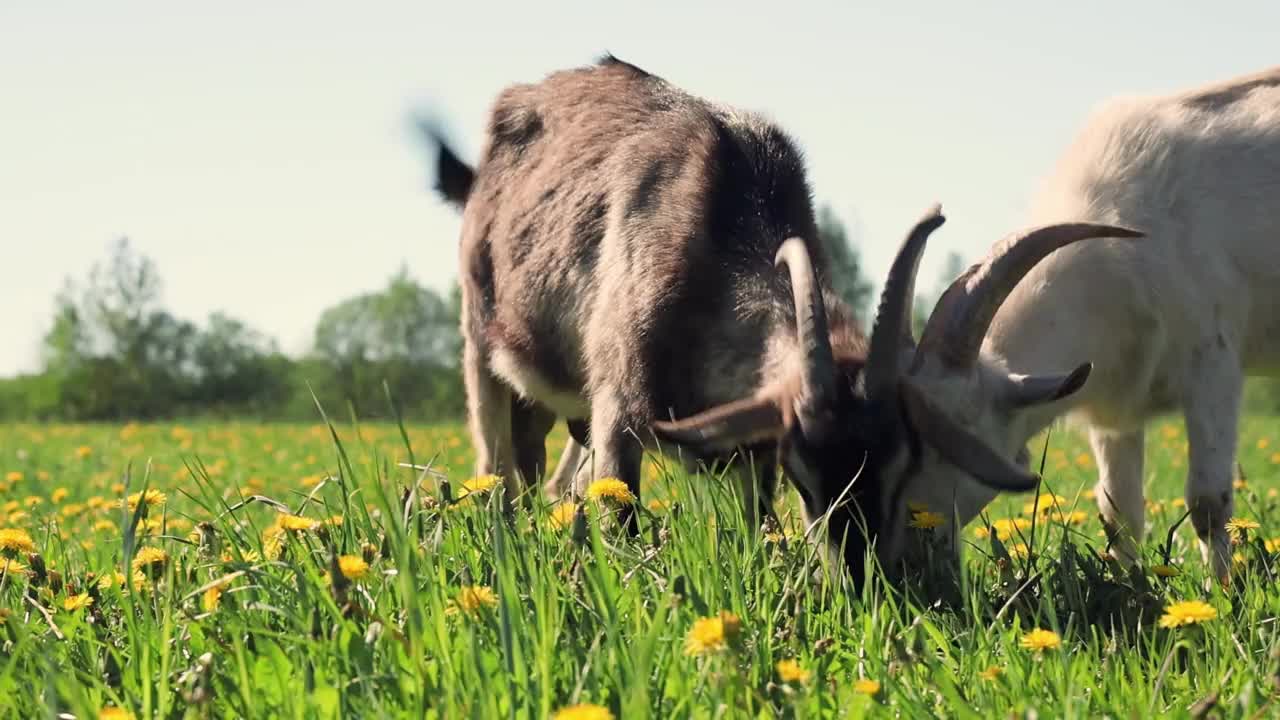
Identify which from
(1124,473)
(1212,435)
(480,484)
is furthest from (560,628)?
(1124,473)

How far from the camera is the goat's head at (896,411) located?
12.1ft

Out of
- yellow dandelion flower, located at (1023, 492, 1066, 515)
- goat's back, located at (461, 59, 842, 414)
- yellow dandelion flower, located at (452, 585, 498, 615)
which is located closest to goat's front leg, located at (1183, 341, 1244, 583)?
yellow dandelion flower, located at (1023, 492, 1066, 515)

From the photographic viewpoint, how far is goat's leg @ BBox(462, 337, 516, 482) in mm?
6520

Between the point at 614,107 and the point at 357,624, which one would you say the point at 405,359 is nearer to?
the point at 614,107

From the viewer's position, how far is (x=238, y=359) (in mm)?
53562

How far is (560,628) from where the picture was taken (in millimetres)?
2400

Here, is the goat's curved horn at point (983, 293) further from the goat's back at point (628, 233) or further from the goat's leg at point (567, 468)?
the goat's leg at point (567, 468)

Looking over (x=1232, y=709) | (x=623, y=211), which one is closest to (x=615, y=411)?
(x=623, y=211)

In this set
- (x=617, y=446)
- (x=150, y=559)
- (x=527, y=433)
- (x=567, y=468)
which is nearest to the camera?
(x=150, y=559)

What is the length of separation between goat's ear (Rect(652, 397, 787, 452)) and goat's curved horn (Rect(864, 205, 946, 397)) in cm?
35

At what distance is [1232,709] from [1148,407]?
10.5 feet

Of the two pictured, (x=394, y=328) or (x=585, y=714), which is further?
(x=394, y=328)

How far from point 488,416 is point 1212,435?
129 inches

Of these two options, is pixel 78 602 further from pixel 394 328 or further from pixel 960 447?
pixel 394 328
